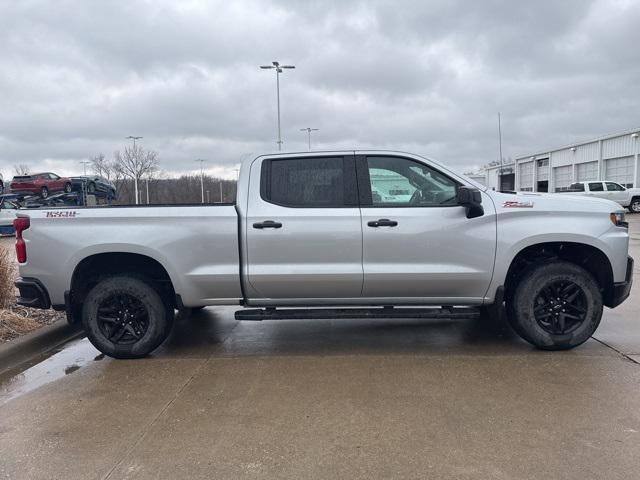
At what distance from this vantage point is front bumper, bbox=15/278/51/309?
4770mm

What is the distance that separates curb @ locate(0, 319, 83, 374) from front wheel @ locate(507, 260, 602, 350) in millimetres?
4877

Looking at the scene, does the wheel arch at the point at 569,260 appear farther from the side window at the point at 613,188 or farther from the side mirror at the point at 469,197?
the side window at the point at 613,188

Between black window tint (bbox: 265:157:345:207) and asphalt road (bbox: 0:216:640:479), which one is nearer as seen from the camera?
asphalt road (bbox: 0:216:640:479)

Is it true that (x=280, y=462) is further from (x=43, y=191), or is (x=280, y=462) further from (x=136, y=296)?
(x=43, y=191)

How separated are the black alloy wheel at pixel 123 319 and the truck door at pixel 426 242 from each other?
87.0 inches

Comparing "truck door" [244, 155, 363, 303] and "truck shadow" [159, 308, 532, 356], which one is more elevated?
"truck door" [244, 155, 363, 303]

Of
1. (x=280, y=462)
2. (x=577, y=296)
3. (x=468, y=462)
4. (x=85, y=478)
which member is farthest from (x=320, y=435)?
(x=577, y=296)

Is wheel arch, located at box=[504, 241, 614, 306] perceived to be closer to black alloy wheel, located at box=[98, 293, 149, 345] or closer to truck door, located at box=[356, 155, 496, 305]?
truck door, located at box=[356, 155, 496, 305]

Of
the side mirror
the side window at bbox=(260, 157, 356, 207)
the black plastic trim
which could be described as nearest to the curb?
the side window at bbox=(260, 157, 356, 207)

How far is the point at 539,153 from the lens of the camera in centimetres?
4381

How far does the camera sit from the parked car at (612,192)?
88.5 ft

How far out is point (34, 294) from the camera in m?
4.79

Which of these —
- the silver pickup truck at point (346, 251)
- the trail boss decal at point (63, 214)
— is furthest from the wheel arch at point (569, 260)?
the trail boss decal at point (63, 214)

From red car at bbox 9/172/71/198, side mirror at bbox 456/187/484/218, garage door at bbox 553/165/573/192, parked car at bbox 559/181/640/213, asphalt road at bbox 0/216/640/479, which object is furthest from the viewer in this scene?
garage door at bbox 553/165/573/192
